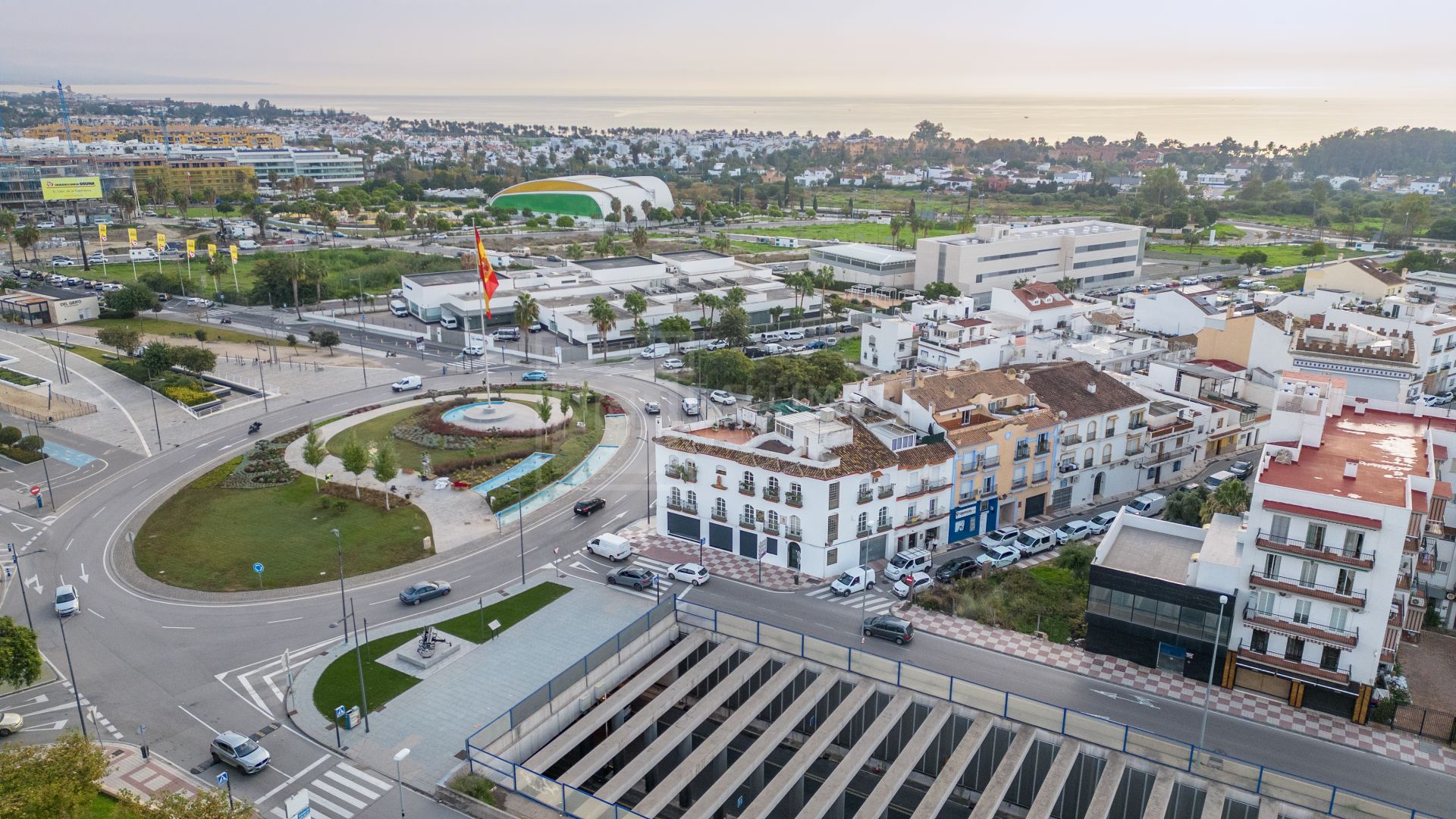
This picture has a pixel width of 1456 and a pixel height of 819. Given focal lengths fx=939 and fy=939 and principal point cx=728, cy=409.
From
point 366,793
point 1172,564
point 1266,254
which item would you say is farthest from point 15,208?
A: point 1266,254

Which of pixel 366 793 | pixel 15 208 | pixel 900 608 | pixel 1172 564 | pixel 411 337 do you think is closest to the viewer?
pixel 366 793

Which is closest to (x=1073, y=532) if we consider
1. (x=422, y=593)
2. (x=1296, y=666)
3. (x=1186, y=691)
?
(x=1186, y=691)

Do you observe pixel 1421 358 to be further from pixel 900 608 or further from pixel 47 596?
pixel 47 596

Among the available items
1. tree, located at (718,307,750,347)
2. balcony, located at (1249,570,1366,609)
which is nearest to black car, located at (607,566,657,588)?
balcony, located at (1249,570,1366,609)

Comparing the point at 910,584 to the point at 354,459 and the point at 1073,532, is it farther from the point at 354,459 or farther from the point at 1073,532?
the point at 354,459

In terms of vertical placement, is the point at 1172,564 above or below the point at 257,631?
above
